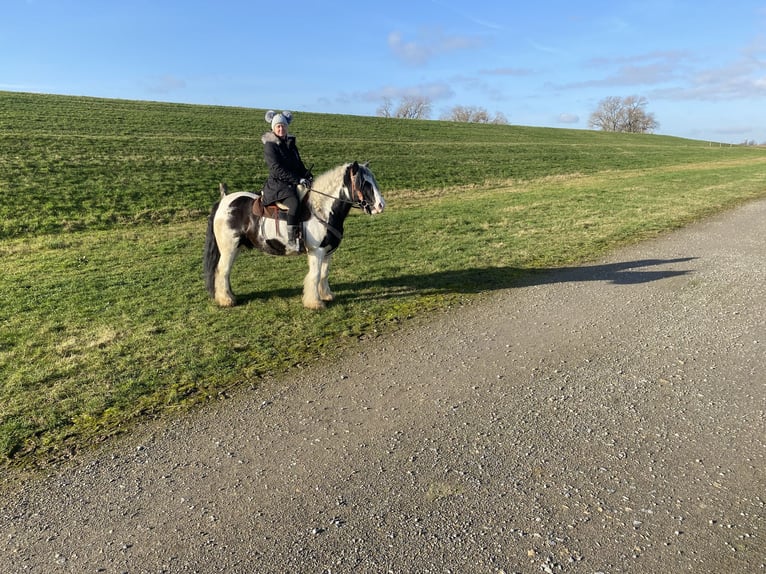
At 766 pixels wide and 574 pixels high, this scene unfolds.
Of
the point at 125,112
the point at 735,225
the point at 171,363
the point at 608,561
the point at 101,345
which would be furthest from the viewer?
the point at 125,112

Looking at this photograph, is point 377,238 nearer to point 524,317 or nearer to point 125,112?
point 524,317

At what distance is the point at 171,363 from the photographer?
6176mm

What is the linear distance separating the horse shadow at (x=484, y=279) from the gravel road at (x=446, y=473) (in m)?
2.49

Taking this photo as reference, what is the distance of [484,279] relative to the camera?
10102 millimetres

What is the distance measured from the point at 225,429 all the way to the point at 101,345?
3.07 metres

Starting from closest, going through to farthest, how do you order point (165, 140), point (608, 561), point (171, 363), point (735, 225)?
point (608, 561) → point (171, 363) → point (735, 225) → point (165, 140)

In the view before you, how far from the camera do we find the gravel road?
11.0 ft

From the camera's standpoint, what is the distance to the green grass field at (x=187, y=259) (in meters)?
5.73

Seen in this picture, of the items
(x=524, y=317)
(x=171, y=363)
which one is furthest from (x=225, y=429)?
(x=524, y=317)

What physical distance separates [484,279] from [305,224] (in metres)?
3.92

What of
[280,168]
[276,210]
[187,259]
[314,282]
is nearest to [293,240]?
[276,210]

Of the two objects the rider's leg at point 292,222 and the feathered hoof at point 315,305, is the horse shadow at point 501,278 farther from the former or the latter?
the rider's leg at point 292,222

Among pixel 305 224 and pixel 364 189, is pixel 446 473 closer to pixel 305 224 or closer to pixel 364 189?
pixel 364 189

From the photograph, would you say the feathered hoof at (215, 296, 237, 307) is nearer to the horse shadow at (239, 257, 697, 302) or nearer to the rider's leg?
the horse shadow at (239, 257, 697, 302)
